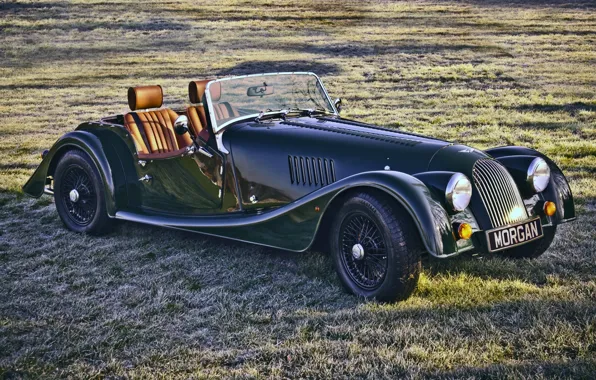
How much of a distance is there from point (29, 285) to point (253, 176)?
2136 mm

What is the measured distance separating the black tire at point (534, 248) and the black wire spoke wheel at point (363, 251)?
62.5 inches

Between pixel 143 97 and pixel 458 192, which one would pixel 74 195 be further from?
pixel 458 192

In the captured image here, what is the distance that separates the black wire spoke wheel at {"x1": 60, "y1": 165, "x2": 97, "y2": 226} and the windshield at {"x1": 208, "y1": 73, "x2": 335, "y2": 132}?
1.81 metres

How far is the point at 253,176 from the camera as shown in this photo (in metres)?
6.23

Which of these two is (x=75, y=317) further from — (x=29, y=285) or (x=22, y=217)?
(x=22, y=217)

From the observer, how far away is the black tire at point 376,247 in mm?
4906

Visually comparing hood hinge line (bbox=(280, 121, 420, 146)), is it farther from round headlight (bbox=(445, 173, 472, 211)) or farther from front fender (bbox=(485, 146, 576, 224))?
front fender (bbox=(485, 146, 576, 224))

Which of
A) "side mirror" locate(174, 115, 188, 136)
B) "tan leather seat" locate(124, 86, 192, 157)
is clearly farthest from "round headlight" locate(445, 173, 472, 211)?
"tan leather seat" locate(124, 86, 192, 157)

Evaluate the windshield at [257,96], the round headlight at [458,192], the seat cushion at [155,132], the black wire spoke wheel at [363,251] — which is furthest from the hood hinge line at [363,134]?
the seat cushion at [155,132]

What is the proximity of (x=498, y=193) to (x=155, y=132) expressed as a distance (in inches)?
156

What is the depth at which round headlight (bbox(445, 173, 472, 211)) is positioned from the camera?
500 cm

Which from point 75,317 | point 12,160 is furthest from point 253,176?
point 12,160

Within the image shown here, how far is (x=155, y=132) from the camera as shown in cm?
767

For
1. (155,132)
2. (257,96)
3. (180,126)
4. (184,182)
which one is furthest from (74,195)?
(257,96)
